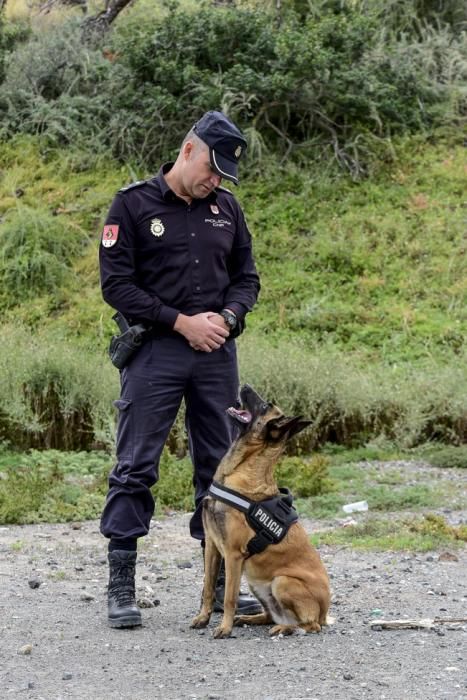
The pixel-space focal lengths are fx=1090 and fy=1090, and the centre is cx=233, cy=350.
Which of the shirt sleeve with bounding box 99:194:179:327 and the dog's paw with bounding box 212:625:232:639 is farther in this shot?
the shirt sleeve with bounding box 99:194:179:327

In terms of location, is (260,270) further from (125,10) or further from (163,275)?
(163,275)

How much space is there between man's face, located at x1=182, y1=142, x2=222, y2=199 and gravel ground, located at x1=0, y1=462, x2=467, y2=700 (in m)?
1.99

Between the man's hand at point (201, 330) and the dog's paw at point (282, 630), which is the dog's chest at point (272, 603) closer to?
the dog's paw at point (282, 630)

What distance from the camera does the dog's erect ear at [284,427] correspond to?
4.71m

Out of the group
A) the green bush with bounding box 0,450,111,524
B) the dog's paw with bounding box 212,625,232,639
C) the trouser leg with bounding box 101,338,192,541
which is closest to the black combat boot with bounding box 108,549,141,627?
the trouser leg with bounding box 101,338,192,541

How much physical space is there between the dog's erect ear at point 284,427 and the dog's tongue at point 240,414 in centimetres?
10

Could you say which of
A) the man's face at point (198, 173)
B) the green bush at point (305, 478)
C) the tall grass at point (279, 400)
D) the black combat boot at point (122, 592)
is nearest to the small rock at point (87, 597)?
the black combat boot at point (122, 592)

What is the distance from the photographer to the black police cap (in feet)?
15.8

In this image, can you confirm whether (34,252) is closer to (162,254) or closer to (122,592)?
(162,254)

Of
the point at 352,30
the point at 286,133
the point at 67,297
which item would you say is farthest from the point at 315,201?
the point at 67,297

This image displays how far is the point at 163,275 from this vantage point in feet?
16.4

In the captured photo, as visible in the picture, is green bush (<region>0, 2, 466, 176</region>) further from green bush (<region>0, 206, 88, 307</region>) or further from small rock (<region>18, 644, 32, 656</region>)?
small rock (<region>18, 644, 32, 656</region>)

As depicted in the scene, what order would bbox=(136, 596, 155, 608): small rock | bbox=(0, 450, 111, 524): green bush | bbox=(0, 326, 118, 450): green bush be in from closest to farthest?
bbox=(136, 596, 155, 608): small rock → bbox=(0, 450, 111, 524): green bush → bbox=(0, 326, 118, 450): green bush

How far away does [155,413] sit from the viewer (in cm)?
495
